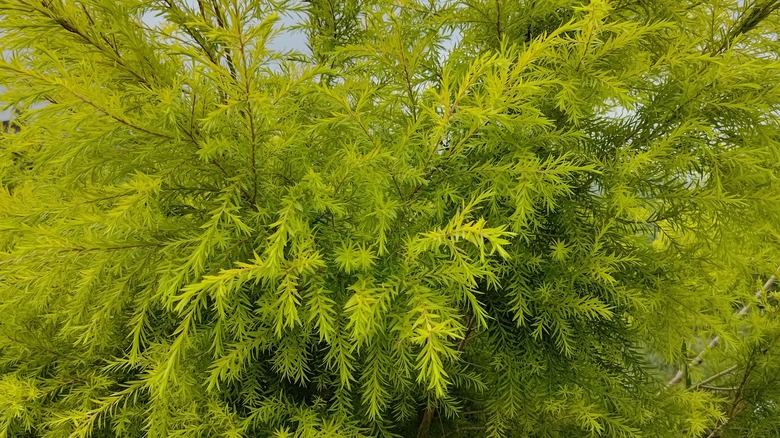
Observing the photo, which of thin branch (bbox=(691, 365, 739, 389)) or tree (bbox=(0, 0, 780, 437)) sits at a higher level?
tree (bbox=(0, 0, 780, 437))

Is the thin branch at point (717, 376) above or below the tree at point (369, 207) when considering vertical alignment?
below

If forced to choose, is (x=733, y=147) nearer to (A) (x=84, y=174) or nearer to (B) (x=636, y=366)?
(B) (x=636, y=366)

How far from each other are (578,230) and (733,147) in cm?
35

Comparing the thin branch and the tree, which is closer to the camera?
the tree

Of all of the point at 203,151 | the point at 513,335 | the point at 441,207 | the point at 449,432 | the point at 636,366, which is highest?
the point at 203,151

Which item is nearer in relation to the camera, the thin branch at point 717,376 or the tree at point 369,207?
the tree at point 369,207

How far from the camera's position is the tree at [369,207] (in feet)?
2.26

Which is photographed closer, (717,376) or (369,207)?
(369,207)

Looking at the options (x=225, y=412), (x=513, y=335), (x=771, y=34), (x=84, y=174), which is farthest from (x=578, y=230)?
(x=84, y=174)

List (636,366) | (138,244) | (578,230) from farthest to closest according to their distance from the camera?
1. (636,366)
2. (578,230)
3. (138,244)

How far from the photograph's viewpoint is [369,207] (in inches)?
30.2

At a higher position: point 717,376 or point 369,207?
point 369,207

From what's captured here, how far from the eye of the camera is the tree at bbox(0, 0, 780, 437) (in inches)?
27.1

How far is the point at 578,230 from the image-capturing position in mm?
910
